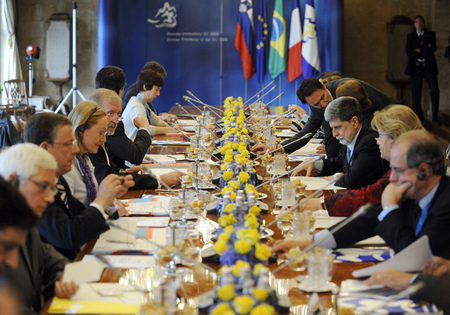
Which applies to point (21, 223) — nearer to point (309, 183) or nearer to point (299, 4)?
point (309, 183)

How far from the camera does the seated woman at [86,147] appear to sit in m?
3.08

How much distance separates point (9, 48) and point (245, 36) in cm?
380

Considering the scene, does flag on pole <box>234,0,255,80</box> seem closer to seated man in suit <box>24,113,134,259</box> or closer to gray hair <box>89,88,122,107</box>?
gray hair <box>89,88,122,107</box>

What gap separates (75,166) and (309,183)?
1384 millimetres

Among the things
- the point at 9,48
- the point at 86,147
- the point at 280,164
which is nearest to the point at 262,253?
the point at 86,147

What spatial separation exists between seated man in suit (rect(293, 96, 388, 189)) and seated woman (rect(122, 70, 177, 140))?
7.48 ft

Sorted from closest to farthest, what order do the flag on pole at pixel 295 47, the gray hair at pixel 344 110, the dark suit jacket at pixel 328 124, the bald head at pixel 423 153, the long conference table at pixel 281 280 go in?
the long conference table at pixel 281 280, the bald head at pixel 423 153, the gray hair at pixel 344 110, the dark suit jacket at pixel 328 124, the flag on pole at pixel 295 47

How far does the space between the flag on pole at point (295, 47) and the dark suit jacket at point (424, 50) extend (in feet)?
5.70

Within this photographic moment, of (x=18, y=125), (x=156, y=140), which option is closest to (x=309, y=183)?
(x=156, y=140)

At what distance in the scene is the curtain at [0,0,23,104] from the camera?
1084 centimetres

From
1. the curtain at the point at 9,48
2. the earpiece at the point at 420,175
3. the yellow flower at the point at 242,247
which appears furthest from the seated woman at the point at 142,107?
the curtain at the point at 9,48

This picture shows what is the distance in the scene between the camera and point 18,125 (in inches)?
359

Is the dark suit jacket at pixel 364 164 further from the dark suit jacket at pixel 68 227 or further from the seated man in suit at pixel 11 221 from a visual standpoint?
the seated man in suit at pixel 11 221

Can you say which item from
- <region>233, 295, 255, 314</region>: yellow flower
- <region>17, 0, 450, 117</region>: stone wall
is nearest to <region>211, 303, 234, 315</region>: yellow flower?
<region>233, 295, 255, 314</region>: yellow flower
